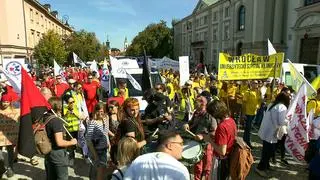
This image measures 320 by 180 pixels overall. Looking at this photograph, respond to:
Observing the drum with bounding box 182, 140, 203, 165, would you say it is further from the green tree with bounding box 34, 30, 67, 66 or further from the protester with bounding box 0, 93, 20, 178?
the green tree with bounding box 34, 30, 67, 66

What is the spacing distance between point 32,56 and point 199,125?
129 feet

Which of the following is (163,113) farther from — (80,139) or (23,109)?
(23,109)

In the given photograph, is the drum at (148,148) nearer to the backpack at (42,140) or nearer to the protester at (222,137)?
the protester at (222,137)

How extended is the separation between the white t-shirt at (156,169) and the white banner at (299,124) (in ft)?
14.0

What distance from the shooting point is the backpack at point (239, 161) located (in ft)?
13.5

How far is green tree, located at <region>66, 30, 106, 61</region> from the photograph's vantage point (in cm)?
4557

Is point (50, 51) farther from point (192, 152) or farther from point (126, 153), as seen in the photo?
point (126, 153)

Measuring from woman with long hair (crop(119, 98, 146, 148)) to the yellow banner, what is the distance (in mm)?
4824

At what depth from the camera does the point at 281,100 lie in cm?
599

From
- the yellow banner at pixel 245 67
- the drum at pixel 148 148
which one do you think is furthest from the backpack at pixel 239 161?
the yellow banner at pixel 245 67

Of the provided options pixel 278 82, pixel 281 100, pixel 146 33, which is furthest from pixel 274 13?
pixel 146 33

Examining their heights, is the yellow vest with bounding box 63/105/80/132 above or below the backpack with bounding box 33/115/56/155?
below

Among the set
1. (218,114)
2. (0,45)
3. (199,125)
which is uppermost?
(0,45)

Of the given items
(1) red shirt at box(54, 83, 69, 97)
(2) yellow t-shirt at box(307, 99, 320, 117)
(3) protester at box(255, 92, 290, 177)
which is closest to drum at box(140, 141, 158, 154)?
(3) protester at box(255, 92, 290, 177)
